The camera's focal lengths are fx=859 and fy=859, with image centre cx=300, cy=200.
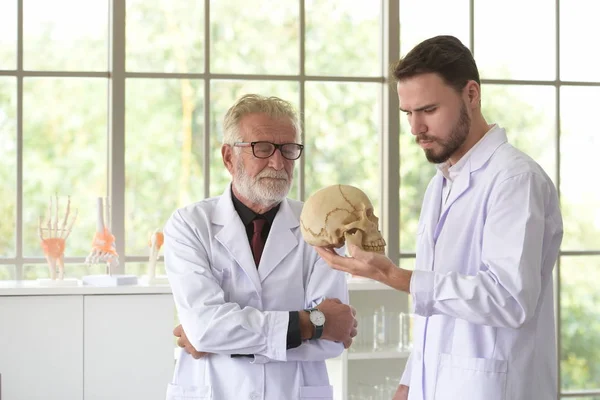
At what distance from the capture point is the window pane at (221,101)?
→ 466 cm

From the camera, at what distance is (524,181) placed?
1.96 meters

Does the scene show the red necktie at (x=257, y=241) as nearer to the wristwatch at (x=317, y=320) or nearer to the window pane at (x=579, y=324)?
the wristwatch at (x=317, y=320)

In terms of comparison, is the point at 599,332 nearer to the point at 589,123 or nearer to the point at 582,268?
the point at 582,268

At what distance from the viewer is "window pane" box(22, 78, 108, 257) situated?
→ 177 inches

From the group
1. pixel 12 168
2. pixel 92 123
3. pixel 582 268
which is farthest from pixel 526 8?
pixel 12 168

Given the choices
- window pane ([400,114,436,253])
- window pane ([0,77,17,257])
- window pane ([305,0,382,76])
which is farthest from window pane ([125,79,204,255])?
window pane ([400,114,436,253])

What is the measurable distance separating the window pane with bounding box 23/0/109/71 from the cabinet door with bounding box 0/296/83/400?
139 centimetres

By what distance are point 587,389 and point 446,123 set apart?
3.59 metres

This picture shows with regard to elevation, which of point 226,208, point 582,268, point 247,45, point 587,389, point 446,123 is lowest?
point 587,389

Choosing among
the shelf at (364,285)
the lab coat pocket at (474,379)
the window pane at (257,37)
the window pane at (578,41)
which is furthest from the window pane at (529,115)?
the lab coat pocket at (474,379)

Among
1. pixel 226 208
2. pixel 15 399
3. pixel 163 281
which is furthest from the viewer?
pixel 163 281

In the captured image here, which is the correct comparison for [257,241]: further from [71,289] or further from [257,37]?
[257,37]

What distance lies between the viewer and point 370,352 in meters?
4.21

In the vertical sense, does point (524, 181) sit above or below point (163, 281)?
above
